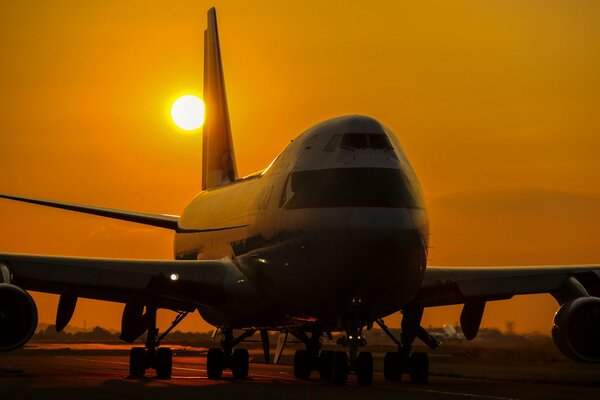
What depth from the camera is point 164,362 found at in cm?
2805

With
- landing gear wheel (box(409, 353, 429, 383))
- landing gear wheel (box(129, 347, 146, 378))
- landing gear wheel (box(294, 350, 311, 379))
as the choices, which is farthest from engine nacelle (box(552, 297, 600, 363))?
landing gear wheel (box(129, 347, 146, 378))

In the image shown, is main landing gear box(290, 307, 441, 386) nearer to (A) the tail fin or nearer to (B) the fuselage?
(B) the fuselage

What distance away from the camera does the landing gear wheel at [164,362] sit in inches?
1101

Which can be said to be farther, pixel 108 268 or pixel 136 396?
pixel 108 268

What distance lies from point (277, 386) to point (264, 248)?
9.45 ft

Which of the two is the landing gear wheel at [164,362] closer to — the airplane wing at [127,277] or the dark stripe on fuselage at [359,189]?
the airplane wing at [127,277]

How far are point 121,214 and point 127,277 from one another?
789 centimetres

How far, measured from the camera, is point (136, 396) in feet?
63.4

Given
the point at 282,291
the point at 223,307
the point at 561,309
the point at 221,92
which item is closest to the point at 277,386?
the point at 282,291

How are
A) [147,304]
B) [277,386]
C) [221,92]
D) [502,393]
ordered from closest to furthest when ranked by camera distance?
[502,393] → [277,386] → [147,304] → [221,92]

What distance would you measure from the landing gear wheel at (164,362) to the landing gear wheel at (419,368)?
576 cm

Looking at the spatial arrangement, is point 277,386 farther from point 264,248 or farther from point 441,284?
point 441,284

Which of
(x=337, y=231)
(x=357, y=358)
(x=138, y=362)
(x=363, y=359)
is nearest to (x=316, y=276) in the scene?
(x=337, y=231)

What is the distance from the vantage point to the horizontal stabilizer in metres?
31.9
